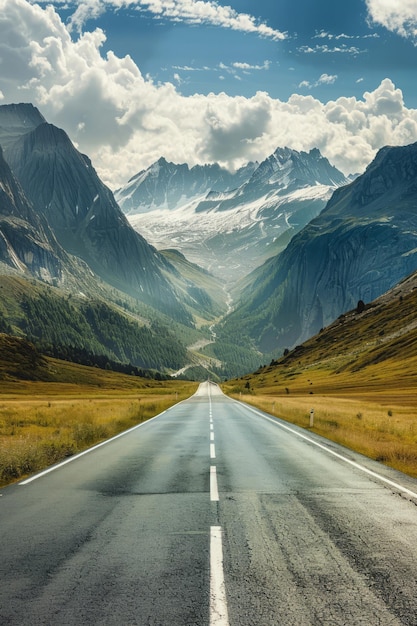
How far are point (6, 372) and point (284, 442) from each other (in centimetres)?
13248

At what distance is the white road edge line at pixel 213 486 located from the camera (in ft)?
39.0

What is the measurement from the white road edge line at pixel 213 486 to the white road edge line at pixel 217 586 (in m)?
2.96

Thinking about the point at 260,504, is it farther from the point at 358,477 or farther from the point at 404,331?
the point at 404,331

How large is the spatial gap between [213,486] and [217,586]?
6788mm

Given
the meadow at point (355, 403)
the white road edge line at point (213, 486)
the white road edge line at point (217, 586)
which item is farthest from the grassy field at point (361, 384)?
the white road edge line at point (217, 586)

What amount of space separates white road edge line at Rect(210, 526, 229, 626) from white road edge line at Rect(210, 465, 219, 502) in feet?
9.72

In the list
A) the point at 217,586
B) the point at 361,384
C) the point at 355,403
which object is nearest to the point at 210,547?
the point at 217,586

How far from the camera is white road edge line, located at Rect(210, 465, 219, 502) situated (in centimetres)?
1188

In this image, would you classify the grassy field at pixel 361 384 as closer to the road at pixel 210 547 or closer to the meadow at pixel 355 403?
the meadow at pixel 355 403

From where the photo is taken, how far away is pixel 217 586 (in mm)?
6570

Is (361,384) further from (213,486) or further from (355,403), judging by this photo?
(213,486)

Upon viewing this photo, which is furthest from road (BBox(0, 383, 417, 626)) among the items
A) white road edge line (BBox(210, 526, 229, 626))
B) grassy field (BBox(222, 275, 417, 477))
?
grassy field (BBox(222, 275, 417, 477))

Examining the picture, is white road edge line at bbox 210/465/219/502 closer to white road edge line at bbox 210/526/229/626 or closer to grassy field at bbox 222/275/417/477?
white road edge line at bbox 210/526/229/626

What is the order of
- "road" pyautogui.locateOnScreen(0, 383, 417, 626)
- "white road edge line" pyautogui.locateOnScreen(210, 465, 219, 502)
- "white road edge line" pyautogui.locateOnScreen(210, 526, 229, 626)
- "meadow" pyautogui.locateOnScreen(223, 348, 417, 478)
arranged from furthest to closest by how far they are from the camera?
"meadow" pyautogui.locateOnScreen(223, 348, 417, 478) < "white road edge line" pyautogui.locateOnScreen(210, 465, 219, 502) < "road" pyautogui.locateOnScreen(0, 383, 417, 626) < "white road edge line" pyautogui.locateOnScreen(210, 526, 229, 626)
